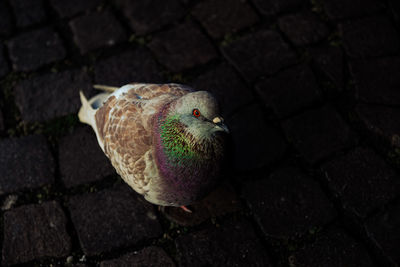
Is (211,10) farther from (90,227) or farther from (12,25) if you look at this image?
(90,227)

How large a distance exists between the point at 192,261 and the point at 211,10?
8.09 feet

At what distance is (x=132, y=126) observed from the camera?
94.7 inches

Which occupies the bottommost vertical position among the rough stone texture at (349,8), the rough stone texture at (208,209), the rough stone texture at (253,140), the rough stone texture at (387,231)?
the rough stone texture at (387,231)

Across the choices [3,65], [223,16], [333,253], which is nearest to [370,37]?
[223,16]

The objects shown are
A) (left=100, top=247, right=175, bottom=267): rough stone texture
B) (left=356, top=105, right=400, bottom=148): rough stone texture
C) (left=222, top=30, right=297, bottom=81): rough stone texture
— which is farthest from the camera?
(left=222, top=30, right=297, bottom=81): rough stone texture

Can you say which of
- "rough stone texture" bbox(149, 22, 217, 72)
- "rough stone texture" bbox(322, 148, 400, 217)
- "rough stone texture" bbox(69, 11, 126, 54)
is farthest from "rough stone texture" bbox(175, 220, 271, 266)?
"rough stone texture" bbox(69, 11, 126, 54)

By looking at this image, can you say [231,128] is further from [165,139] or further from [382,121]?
[382,121]

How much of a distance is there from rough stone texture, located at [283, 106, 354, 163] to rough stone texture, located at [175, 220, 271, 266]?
82 centimetres

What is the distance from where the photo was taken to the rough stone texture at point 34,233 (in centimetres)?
277

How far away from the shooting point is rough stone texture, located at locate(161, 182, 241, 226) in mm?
2854

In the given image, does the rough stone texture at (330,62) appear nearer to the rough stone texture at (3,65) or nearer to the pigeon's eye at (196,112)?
the pigeon's eye at (196,112)

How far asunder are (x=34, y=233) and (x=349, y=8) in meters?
3.50

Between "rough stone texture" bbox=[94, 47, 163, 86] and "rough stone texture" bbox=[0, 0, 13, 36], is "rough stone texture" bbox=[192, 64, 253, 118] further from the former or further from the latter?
"rough stone texture" bbox=[0, 0, 13, 36]

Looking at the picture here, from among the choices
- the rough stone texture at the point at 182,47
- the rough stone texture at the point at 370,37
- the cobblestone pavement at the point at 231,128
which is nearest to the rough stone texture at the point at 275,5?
the cobblestone pavement at the point at 231,128
